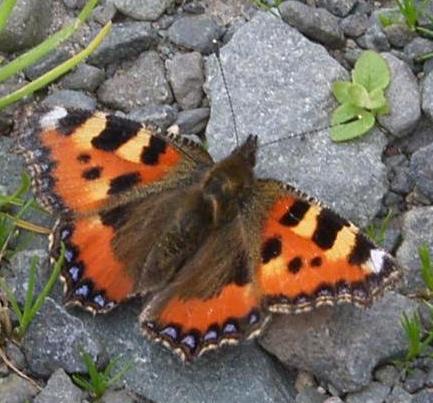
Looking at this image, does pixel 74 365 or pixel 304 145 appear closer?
pixel 74 365

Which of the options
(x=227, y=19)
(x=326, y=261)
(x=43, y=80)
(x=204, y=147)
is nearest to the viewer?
(x=326, y=261)

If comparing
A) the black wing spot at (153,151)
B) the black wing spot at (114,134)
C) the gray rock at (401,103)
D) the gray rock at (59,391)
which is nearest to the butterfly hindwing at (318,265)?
the black wing spot at (153,151)

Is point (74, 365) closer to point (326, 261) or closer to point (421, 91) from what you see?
point (326, 261)

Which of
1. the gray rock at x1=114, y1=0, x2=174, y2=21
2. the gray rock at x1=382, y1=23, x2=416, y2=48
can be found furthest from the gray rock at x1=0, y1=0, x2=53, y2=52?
the gray rock at x1=382, y1=23, x2=416, y2=48

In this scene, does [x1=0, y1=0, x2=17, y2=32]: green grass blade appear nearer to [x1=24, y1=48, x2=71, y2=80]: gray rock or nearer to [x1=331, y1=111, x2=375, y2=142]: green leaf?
[x1=24, y1=48, x2=71, y2=80]: gray rock

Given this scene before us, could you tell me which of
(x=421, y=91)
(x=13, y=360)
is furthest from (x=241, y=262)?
(x=421, y=91)

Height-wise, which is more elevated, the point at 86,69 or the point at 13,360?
the point at 86,69
